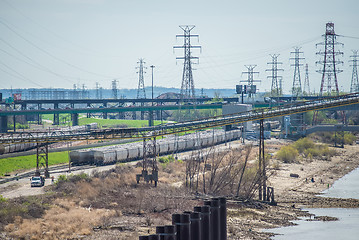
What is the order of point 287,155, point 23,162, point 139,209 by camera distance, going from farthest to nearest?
1. point 287,155
2. point 23,162
3. point 139,209

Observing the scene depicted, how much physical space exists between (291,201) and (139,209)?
17.8 meters

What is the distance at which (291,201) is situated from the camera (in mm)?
54125

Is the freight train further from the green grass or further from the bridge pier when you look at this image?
the bridge pier

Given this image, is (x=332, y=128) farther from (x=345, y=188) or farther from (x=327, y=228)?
(x=327, y=228)

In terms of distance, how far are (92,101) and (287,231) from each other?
141123mm

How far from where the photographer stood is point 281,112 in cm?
5953

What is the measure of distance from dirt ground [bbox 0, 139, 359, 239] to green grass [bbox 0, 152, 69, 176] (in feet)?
34.5

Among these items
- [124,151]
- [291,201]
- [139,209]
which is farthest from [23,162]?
[291,201]

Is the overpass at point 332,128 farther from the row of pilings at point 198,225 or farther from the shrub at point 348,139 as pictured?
the row of pilings at point 198,225

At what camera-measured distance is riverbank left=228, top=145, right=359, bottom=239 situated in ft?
139

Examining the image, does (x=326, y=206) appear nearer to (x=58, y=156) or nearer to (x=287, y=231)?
(x=287, y=231)

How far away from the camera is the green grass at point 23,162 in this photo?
65875mm

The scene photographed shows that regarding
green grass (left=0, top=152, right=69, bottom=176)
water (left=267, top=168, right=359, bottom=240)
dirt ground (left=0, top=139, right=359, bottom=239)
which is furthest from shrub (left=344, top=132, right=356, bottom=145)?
water (left=267, top=168, right=359, bottom=240)

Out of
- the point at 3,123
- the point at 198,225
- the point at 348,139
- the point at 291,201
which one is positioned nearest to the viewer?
the point at 198,225
